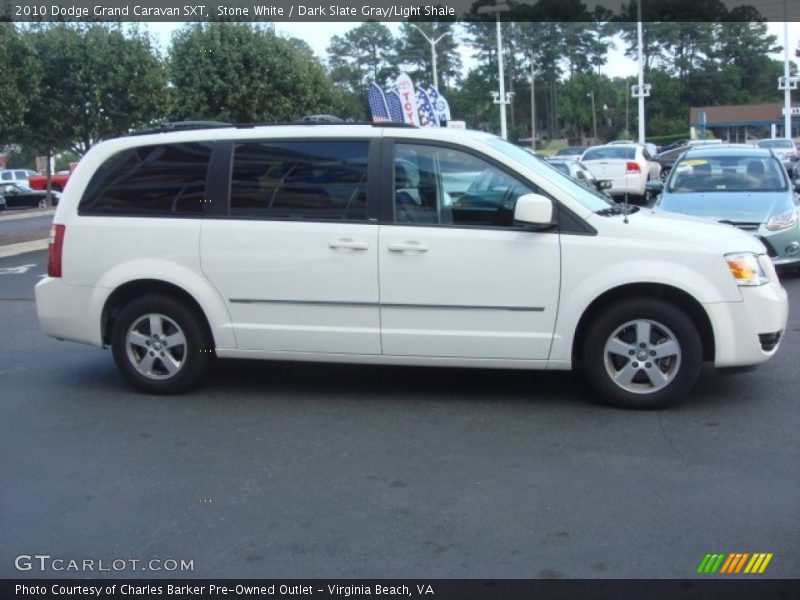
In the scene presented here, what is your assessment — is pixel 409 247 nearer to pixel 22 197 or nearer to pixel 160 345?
pixel 160 345

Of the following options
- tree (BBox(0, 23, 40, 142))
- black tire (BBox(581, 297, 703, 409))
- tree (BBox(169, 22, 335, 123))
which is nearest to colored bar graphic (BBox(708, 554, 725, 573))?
black tire (BBox(581, 297, 703, 409))

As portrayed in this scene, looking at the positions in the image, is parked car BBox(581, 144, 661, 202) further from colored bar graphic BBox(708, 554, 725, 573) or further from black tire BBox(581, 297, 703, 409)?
colored bar graphic BBox(708, 554, 725, 573)

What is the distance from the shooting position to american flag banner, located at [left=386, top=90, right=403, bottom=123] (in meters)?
25.8

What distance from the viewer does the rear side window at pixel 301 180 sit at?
20.6ft

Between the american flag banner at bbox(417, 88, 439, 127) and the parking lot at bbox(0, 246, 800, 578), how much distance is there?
20.6 m

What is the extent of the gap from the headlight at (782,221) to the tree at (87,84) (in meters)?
16.9

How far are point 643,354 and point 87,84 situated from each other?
19759 millimetres

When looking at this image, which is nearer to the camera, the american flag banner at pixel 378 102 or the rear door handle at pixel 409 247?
the rear door handle at pixel 409 247

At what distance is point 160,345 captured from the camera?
6.58m

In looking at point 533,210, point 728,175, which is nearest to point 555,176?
point 533,210

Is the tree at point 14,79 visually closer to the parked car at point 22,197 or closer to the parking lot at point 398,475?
the parking lot at point 398,475

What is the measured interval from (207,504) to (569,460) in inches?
77.8

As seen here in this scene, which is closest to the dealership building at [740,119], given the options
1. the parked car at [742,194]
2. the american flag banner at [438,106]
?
the american flag banner at [438,106]
